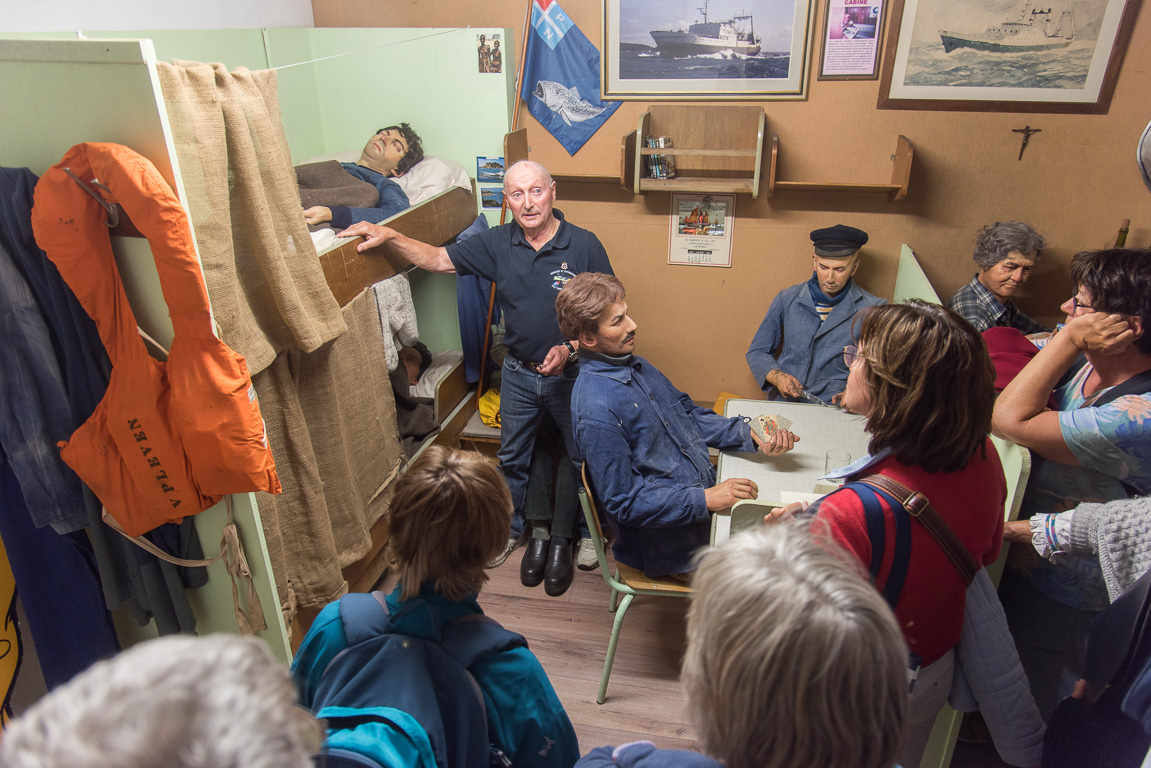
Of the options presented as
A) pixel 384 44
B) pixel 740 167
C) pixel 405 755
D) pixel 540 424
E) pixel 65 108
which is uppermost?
pixel 384 44

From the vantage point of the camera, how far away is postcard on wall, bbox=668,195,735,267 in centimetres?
338

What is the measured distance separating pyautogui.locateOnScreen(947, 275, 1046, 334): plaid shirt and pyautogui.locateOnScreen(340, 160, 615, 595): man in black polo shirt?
5.15ft

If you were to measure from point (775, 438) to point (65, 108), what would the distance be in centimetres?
201

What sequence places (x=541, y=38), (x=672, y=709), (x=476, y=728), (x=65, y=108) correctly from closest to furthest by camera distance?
(x=476, y=728) → (x=65, y=108) → (x=672, y=709) → (x=541, y=38)

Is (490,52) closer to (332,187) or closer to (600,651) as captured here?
(332,187)

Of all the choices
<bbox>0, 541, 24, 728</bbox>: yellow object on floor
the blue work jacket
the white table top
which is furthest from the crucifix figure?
<bbox>0, 541, 24, 728</bbox>: yellow object on floor

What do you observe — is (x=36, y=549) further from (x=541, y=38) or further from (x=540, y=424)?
(x=541, y=38)

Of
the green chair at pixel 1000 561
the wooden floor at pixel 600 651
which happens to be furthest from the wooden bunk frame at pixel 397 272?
the green chair at pixel 1000 561

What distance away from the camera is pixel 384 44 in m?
3.28

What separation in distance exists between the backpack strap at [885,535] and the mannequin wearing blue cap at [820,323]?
71.2 inches

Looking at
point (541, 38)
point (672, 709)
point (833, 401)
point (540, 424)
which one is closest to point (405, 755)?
point (672, 709)

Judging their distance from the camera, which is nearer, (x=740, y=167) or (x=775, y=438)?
(x=775, y=438)

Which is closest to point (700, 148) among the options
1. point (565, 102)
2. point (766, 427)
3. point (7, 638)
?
point (565, 102)

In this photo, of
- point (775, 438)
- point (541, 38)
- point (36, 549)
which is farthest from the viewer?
point (541, 38)
